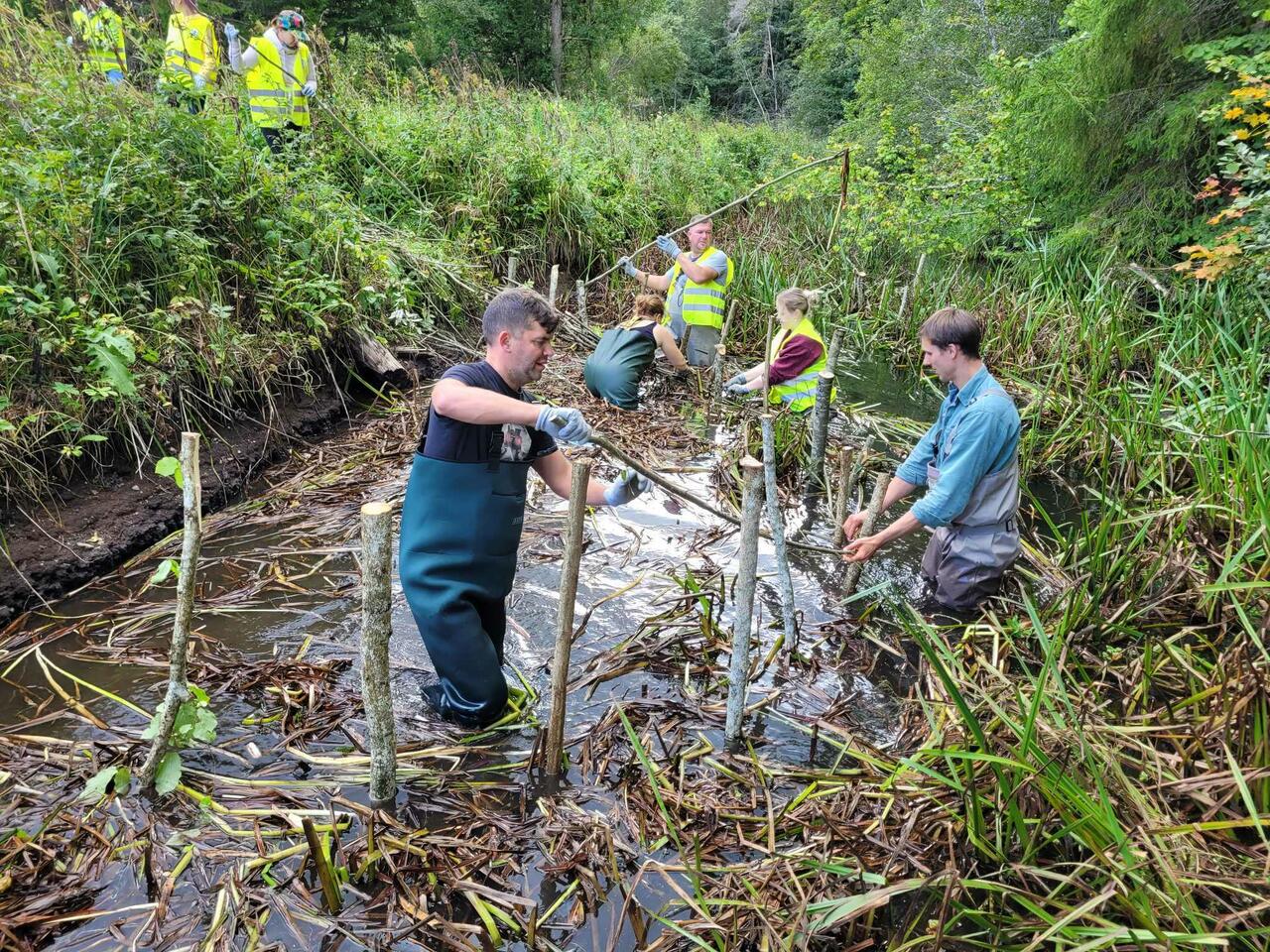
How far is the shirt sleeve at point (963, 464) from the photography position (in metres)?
3.48

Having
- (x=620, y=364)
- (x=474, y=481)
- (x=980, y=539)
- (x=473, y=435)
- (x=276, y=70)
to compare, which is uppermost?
(x=276, y=70)

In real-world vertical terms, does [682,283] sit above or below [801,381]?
above

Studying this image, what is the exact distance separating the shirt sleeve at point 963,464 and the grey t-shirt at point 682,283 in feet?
13.2

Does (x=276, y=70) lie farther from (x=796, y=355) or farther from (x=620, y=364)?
(x=796, y=355)

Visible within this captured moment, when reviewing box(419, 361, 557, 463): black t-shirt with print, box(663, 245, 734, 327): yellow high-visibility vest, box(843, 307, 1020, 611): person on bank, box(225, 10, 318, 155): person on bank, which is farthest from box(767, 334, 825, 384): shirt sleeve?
box(225, 10, 318, 155): person on bank

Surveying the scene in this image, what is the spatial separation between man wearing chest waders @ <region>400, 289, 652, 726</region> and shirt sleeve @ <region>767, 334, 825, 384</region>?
327cm

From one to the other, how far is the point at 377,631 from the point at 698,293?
5.68m

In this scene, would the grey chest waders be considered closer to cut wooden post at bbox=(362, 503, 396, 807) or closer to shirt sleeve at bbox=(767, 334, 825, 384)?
shirt sleeve at bbox=(767, 334, 825, 384)

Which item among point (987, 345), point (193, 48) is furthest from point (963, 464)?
point (193, 48)

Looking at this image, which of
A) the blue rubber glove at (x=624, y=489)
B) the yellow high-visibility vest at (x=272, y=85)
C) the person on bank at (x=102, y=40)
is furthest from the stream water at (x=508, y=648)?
the yellow high-visibility vest at (x=272, y=85)

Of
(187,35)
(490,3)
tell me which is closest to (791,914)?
(187,35)

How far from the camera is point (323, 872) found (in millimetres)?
2109

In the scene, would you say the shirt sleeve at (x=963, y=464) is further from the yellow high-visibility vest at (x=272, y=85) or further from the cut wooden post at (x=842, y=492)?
the yellow high-visibility vest at (x=272, y=85)

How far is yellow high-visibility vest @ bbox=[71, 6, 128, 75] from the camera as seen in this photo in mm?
5047
